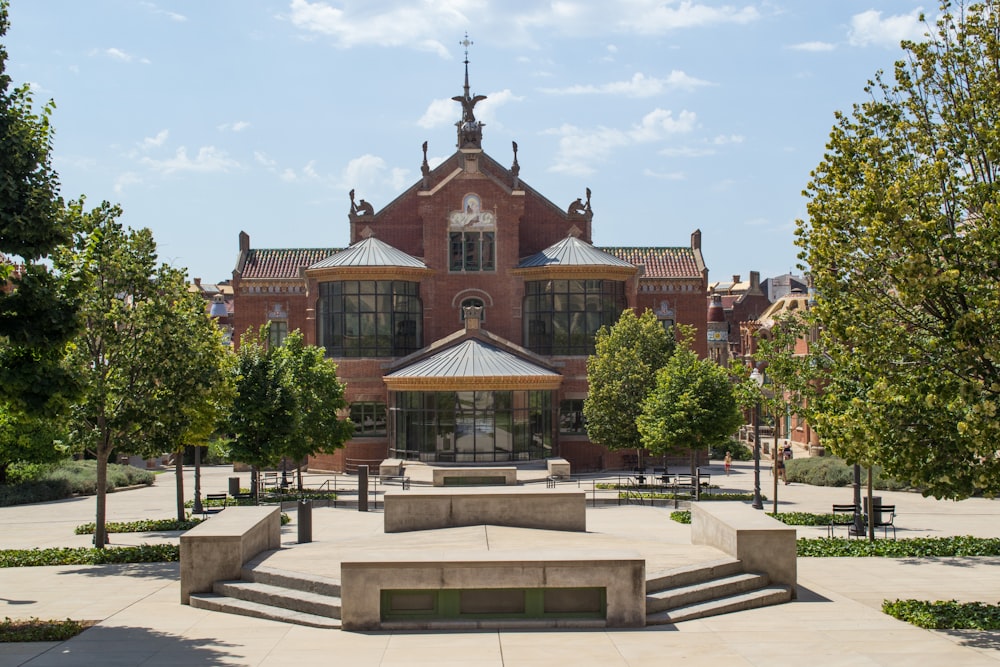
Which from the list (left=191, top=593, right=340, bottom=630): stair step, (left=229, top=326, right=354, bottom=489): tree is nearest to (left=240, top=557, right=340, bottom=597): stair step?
(left=191, top=593, right=340, bottom=630): stair step

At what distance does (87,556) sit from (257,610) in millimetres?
7869

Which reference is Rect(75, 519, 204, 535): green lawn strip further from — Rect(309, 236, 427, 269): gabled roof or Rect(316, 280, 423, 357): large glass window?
Rect(309, 236, 427, 269): gabled roof

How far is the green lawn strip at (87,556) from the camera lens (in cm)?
2316

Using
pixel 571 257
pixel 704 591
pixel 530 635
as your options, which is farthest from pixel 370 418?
pixel 530 635

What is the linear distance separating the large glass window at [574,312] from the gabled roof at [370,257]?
6310 millimetres

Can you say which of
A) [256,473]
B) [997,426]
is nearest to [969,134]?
[997,426]

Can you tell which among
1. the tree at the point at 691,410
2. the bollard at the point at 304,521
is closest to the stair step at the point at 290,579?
the bollard at the point at 304,521

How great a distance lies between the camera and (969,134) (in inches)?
636

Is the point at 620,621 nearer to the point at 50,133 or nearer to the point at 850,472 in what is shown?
the point at 50,133

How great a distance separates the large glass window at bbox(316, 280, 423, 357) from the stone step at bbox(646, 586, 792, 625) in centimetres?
3192

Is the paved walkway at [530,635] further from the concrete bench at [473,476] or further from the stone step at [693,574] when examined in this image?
the concrete bench at [473,476]

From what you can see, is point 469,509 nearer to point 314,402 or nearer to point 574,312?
point 314,402

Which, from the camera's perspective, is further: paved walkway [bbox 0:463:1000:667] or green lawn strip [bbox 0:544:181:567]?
green lawn strip [bbox 0:544:181:567]

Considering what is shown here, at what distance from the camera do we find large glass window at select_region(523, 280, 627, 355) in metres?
48.8
